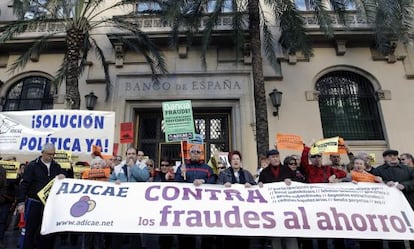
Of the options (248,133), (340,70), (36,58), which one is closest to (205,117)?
(248,133)

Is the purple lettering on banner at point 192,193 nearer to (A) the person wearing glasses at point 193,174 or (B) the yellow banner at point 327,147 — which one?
Result: (A) the person wearing glasses at point 193,174

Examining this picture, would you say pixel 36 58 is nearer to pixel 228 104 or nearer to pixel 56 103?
pixel 56 103

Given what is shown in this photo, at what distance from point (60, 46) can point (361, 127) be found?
Result: 12504mm

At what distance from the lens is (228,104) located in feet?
39.3

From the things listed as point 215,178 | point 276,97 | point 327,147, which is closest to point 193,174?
point 215,178

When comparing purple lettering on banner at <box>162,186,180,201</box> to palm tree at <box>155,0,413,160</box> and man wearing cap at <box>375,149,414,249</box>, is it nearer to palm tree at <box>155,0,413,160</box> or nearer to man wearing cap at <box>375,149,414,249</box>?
man wearing cap at <box>375,149,414,249</box>

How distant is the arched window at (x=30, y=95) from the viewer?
12602 mm

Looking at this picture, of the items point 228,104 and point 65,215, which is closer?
point 65,215

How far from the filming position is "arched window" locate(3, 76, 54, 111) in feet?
41.3

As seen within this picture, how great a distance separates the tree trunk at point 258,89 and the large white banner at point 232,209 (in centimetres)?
401

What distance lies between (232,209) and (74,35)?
8.43m

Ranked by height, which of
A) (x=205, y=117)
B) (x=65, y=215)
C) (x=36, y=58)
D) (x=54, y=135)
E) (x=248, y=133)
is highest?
(x=36, y=58)

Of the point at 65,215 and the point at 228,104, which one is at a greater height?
the point at 228,104

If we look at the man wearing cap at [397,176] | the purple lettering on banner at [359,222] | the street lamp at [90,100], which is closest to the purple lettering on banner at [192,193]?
the purple lettering on banner at [359,222]
